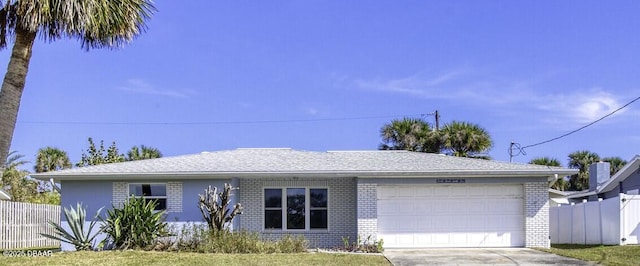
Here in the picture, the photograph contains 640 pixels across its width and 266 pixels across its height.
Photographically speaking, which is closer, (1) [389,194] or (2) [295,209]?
(1) [389,194]

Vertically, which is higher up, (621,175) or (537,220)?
(621,175)

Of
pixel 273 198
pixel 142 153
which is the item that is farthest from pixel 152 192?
pixel 142 153

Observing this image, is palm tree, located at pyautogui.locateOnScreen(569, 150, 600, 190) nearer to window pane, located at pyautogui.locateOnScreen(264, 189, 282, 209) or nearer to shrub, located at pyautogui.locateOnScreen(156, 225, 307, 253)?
window pane, located at pyautogui.locateOnScreen(264, 189, 282, 209)

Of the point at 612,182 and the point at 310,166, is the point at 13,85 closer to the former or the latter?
the point at 310,166

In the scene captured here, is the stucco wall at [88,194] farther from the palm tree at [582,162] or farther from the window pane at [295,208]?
the palm tree at [582,162]

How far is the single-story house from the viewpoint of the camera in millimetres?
24344

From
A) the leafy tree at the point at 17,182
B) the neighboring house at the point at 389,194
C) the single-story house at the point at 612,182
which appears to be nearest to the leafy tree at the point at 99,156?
the leafy tree at the point at 17,182

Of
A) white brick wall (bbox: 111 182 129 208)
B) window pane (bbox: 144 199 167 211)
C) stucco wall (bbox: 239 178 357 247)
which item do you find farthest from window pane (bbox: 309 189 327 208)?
white brick wall (bbox: 111 182 129 208)

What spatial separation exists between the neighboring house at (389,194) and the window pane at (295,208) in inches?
7.9

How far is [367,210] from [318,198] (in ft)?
6.55

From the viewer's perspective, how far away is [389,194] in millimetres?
18766

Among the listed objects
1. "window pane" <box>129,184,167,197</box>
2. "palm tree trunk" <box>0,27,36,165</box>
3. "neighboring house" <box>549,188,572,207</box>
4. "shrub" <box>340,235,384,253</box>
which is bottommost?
"shrub" <box>340,235,384,253</box>

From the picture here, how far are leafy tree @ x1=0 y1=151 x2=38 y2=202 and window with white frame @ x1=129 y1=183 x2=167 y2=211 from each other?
15.1 m

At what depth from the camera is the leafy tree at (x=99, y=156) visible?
1235 inches
